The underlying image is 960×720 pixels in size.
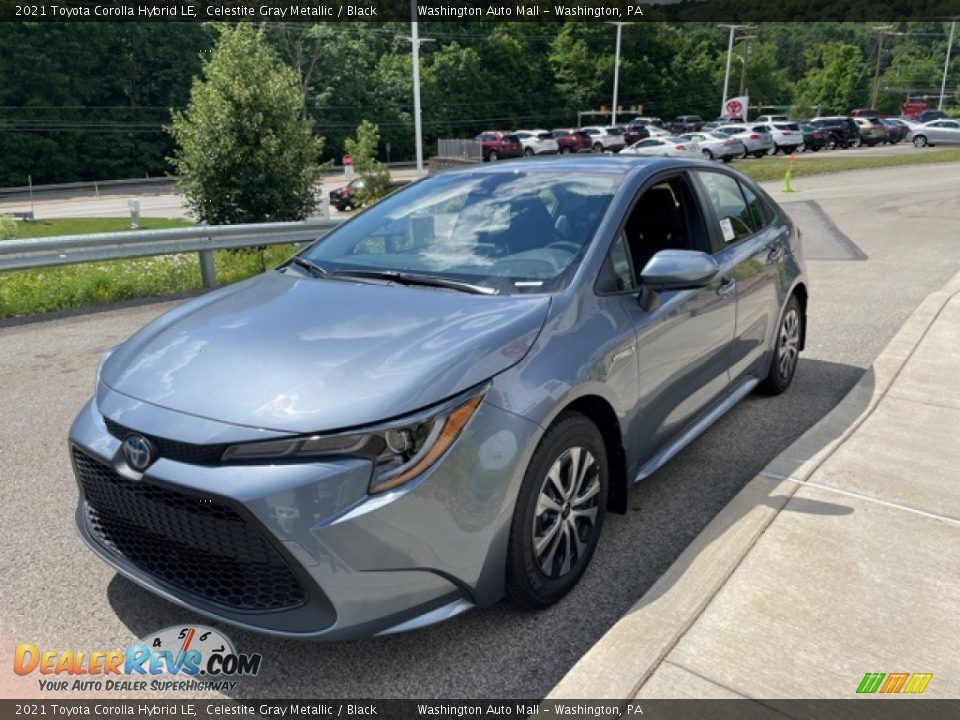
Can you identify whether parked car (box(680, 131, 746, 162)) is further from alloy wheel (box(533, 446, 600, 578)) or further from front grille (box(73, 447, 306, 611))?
front grille (box(73, 447, 306, 611))

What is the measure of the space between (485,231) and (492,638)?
1835 mm

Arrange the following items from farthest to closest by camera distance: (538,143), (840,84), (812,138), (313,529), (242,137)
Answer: (840,84) < (538,143) < (812,138) < (242,137) < (313,529)

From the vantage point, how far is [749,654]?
8.54 feet

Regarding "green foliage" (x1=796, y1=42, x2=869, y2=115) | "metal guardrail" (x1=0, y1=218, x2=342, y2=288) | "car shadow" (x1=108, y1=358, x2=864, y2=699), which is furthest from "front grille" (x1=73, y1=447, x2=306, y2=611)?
"green foliage" (x1=796, y1=42, x2=869, y2=115)

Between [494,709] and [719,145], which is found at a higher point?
[719,145]

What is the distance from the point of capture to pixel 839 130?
1914 inches

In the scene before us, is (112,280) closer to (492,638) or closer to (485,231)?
(485,231)

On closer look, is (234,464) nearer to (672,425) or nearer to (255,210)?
(672,425)

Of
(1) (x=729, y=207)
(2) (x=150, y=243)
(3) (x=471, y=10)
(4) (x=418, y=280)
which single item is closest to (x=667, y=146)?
(3) (x=471, y=10)

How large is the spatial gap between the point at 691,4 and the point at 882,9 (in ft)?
75.3

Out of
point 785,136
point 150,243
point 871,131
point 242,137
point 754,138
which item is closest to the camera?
point 150,243

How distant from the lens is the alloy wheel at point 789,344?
17.4ft

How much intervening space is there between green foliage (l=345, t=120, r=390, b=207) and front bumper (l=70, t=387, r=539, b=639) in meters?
31.5

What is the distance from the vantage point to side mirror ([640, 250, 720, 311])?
339 centimetres
